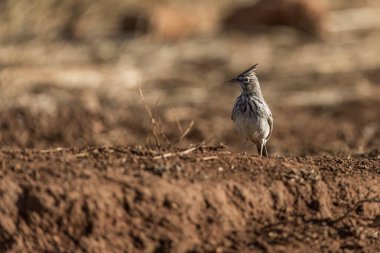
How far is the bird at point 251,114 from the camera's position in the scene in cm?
845

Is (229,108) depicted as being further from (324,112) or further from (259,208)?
(259,208)

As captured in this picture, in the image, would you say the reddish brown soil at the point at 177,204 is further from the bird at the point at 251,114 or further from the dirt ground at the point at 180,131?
the bird at the point at 251,114

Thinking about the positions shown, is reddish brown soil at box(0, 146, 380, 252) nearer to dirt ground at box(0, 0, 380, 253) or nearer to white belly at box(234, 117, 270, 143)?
dirt ground at box(0, 0, 380, 253)

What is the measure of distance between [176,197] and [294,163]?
4.35 ft

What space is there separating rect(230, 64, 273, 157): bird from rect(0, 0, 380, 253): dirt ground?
0.61 metres

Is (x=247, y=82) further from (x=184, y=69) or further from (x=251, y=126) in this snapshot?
(x=184, y=69)

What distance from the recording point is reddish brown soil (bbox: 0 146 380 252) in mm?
5746

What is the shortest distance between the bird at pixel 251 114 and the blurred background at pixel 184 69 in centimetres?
115

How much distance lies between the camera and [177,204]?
5.87 metres

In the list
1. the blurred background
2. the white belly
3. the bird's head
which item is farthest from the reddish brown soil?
the blurred background

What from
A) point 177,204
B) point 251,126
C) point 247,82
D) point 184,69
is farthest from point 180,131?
point 184,69

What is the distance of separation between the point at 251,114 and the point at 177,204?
9.09ft

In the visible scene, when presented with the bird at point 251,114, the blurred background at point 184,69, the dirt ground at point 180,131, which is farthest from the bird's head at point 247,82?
the blurred background at point 184,69

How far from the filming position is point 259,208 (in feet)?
Answer: 20.0
